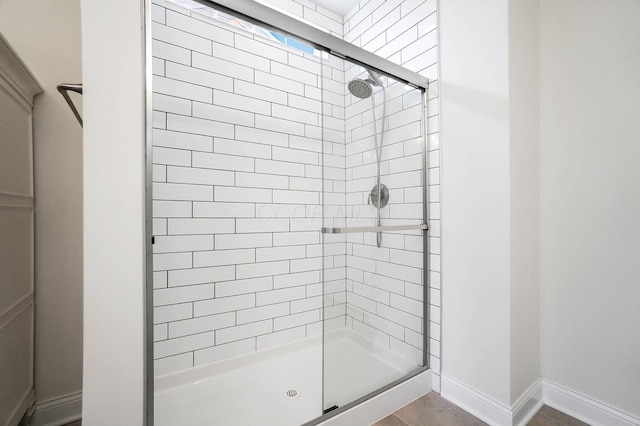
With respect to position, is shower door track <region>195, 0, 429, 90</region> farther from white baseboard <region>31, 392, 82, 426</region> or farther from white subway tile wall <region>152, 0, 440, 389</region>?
white baseboard <region>31, 392, 82, 426</region>

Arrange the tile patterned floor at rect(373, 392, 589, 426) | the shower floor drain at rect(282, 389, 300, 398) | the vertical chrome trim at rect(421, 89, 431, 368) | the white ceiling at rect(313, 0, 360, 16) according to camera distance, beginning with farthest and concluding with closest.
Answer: the white ceiling at rect(313, 0, 360, 16)
the vertical chrome trim at rect(421, 89, 431, 368)
the shower floor drain at rect(282, 389, 300, 398)
the tile patterned floor at rect(373, 392, 589, 426)

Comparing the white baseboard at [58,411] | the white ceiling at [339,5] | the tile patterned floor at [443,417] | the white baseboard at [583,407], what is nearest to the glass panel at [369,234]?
the tile patterned floor at [443,417]

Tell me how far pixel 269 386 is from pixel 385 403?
662 mm

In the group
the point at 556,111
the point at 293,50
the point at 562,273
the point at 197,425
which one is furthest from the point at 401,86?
the point at 197,425

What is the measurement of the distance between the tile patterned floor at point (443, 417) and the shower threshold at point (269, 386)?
0.15 feet

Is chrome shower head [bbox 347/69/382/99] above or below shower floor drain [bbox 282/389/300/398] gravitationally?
above

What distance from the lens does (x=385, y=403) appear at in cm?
133

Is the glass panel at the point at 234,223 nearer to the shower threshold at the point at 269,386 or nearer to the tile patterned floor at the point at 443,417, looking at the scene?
the shower threshold at the point at 269,386

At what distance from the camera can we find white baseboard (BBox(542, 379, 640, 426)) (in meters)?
1.17

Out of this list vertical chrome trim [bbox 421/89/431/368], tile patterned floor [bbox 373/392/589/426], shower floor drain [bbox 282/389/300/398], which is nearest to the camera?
tile patterned floor [bbox 373/392/589/426]

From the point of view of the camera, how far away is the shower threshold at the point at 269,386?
4.05ft

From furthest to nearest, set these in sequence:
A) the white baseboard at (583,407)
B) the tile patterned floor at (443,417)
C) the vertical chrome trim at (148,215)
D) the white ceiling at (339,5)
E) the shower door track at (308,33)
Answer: the white ceiling at (339,5)
the tile patterned floor at (443,417)
the white baseboard at (583,407)
the shower door track at (308,33)
the vertical chrome trim at (148,215)

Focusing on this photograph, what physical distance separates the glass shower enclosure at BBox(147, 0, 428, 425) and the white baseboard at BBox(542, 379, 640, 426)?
62 centimetres

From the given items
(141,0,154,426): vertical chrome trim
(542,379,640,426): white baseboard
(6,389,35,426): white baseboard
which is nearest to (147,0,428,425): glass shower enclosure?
(141,0,154,426): vertical chrome trim
